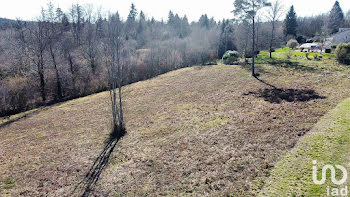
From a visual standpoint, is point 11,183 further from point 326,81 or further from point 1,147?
point 326,81

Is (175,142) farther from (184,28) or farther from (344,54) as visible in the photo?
(184,28)

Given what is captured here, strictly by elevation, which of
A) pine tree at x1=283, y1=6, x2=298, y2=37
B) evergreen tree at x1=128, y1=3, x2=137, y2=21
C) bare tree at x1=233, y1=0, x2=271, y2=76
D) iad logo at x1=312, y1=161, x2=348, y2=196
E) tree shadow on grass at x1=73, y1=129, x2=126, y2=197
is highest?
evergreen tree at x1=128, y1=3, x2=137, y2=21

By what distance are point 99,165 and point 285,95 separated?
11389 mm

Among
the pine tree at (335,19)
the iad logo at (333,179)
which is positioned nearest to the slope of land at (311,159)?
the iad logo at (333,179)

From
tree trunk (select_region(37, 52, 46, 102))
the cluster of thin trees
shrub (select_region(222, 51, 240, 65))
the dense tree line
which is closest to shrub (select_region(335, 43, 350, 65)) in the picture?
the cluster of thin trees

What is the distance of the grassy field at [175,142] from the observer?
20.5ft

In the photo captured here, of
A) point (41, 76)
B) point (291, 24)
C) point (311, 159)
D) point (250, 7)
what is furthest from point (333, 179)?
point (291, 24)

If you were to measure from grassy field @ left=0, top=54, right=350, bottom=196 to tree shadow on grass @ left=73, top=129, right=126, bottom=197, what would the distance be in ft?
Answer: 0.13

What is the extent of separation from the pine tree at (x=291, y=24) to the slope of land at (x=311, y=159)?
1762 inches

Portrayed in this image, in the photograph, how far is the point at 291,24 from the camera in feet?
148

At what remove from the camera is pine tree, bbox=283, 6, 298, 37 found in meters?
44.7

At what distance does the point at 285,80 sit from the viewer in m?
16.3

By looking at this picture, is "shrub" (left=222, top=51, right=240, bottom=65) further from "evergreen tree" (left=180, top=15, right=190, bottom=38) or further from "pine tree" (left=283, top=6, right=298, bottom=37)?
"evergreen tree" (left=180, top=15, right=190, bottom=38)

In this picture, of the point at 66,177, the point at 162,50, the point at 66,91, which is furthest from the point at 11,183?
the point at 162,50
